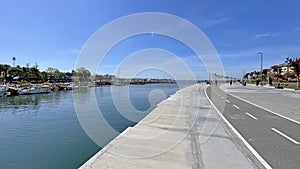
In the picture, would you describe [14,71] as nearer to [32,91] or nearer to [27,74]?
[27,74]

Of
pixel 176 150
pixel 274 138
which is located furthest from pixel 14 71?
pixel 274 138

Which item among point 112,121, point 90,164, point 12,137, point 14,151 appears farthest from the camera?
point 112,121

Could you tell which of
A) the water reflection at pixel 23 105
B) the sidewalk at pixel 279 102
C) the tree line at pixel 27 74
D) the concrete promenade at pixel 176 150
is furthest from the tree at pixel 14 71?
the concrete promenade at pixel 176 150

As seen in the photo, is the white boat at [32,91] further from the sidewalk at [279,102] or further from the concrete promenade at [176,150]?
the concrete promenade at [176,150]

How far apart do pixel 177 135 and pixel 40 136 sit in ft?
28.3

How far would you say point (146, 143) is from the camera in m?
7.04

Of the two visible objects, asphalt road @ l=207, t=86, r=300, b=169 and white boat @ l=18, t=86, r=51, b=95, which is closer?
asphalt road @ l=207, t=86, r=300, b=169

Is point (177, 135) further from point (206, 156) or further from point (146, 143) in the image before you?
point (206, 156)

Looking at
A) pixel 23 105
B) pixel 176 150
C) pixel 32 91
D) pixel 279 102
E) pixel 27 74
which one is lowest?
pixel 23 105

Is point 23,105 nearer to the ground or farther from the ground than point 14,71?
nearer to the ground

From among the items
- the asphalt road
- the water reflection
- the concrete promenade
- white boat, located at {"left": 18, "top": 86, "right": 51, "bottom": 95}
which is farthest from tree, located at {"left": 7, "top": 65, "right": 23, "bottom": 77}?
the asphalt road

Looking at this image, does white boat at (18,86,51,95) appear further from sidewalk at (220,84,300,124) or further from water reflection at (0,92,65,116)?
sidewalk at (220,84,300,124)

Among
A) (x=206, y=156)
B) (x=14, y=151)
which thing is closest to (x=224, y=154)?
(x=206, y=156)

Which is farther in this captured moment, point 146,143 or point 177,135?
point 177,135
